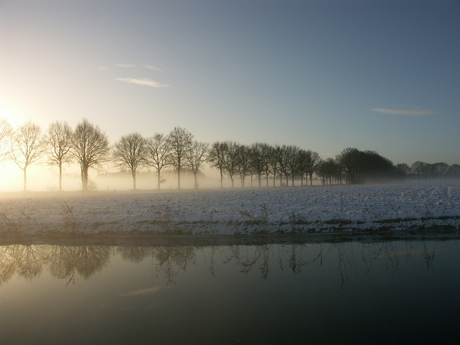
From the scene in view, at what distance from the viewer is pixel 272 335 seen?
217 inches

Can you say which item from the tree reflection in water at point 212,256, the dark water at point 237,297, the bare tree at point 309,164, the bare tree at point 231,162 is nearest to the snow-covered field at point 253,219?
the tree reflection in water at point 212,256

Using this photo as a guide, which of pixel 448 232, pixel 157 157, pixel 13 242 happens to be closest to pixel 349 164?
pixel 157 157

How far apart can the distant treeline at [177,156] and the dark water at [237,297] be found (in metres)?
43.4

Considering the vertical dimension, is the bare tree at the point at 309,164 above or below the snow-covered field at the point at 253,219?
above

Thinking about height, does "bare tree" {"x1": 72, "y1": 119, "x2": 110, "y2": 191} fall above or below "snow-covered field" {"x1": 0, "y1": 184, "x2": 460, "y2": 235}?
above

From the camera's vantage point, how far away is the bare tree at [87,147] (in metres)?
51.6

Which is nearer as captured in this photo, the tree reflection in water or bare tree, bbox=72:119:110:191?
the tree reflection in water

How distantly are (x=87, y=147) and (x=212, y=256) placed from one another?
47563mm

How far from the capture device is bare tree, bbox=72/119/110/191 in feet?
169

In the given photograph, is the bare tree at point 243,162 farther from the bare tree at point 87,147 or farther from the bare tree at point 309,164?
the bare tree at point 87,147

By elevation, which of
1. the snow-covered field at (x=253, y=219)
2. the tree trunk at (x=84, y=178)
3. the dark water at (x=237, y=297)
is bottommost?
the dark water at (x=237, y=297)

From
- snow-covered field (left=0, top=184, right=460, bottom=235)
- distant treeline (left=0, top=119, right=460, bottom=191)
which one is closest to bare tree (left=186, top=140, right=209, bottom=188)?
distant treeline (left=0, top=119, right=460, bottom=191)

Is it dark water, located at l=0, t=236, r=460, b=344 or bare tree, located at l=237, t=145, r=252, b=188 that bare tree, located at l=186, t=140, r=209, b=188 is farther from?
dark water, located at l=0, t=236, r=460, b=344

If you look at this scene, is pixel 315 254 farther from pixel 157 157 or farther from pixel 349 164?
pixel 349 164
